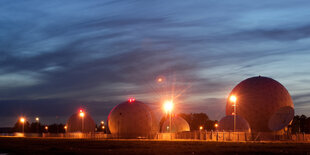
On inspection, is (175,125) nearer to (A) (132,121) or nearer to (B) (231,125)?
(A) (132,121)

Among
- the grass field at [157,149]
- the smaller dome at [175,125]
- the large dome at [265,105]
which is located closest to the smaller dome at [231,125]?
the large dome at [265,105]

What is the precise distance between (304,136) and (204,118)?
124m

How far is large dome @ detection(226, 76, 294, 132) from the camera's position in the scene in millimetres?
82125

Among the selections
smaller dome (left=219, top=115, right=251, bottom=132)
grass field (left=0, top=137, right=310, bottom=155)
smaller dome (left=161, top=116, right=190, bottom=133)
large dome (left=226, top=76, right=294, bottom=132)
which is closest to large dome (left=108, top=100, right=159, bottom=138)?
smaller dome (left=161, top=116, right=190, bottom=133)

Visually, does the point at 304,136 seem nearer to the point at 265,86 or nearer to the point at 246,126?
the point at 246,126

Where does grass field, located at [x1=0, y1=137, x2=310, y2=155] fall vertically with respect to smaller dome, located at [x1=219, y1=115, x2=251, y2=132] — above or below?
below

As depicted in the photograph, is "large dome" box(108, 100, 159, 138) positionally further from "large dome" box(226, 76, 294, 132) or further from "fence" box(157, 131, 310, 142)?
"large dome" box(226, 76, 294, 132)

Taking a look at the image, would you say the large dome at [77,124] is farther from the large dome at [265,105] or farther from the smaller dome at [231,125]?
Answer: the smaller dome at [231,125]

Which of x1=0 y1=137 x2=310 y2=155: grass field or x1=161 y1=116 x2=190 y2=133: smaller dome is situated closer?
x1=0 y1=137 x2=310 y2=155: grass field

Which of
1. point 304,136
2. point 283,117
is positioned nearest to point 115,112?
point 283,117

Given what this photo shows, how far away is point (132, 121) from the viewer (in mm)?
90188

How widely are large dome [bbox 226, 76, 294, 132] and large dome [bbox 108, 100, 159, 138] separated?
808 inches

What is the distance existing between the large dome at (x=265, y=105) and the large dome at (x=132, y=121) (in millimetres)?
20529

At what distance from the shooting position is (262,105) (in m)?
82.9
